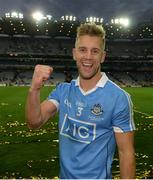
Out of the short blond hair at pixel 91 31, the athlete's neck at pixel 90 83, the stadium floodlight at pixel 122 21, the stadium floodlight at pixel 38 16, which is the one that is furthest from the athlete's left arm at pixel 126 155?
the stadium floodlight at pixel 122 21

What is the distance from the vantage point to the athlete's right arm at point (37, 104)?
12.0ft

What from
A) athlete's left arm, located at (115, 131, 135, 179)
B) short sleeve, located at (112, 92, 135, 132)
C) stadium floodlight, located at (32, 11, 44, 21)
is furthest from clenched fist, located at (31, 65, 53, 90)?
stadium floodlight, located at (32, 11, 44, 21)

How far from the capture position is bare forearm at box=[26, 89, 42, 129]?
3793 millimetres

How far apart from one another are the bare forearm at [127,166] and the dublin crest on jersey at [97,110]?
49 cm

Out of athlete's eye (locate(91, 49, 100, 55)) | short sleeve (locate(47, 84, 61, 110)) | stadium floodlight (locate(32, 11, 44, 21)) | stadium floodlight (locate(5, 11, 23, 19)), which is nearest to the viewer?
athlete's eye (locate(91, 49, 100, 55))

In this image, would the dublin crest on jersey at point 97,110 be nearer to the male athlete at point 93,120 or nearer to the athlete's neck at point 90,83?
the male athlete at point 93,120

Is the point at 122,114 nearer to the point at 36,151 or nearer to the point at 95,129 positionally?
the point at 95,129

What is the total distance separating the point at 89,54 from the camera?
3.72 m

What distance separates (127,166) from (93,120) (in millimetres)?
567

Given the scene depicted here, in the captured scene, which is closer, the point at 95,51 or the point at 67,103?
the point at 95,51

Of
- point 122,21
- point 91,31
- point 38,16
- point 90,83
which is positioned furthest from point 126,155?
point 122,21

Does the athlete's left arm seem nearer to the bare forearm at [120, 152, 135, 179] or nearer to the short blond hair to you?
the bare forearm at [120, 152, 135, 179]

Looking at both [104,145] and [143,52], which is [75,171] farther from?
[143,52]

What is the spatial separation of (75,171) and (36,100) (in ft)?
2.74
